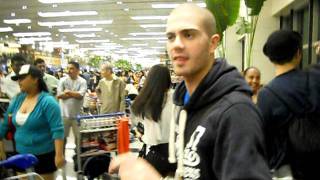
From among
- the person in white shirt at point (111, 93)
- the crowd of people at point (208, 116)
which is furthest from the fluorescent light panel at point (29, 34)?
the crowd of people at point (208, 116)

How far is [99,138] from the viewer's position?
481 cm

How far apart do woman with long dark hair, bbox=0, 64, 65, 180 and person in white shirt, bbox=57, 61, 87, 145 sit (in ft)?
10.4

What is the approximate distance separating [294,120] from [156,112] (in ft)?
5.61

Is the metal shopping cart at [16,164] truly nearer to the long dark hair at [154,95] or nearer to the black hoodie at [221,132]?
the long dark hair at [154,95]

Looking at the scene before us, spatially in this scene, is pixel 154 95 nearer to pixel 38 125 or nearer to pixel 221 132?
pixel 38 125

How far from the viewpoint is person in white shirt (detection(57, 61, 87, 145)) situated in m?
6.92

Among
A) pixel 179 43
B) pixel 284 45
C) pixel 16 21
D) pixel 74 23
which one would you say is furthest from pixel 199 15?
pixel 16 21

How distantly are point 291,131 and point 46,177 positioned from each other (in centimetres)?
246

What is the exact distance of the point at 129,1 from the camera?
499 inches

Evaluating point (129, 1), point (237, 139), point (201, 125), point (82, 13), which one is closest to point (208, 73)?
point (201, 125)

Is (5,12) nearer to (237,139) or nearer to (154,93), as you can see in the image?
(154,93)

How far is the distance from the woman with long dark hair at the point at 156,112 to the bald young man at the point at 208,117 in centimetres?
228

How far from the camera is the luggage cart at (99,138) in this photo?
465 cm

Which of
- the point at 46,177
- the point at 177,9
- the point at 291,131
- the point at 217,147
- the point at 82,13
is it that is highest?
the point at 82,13
